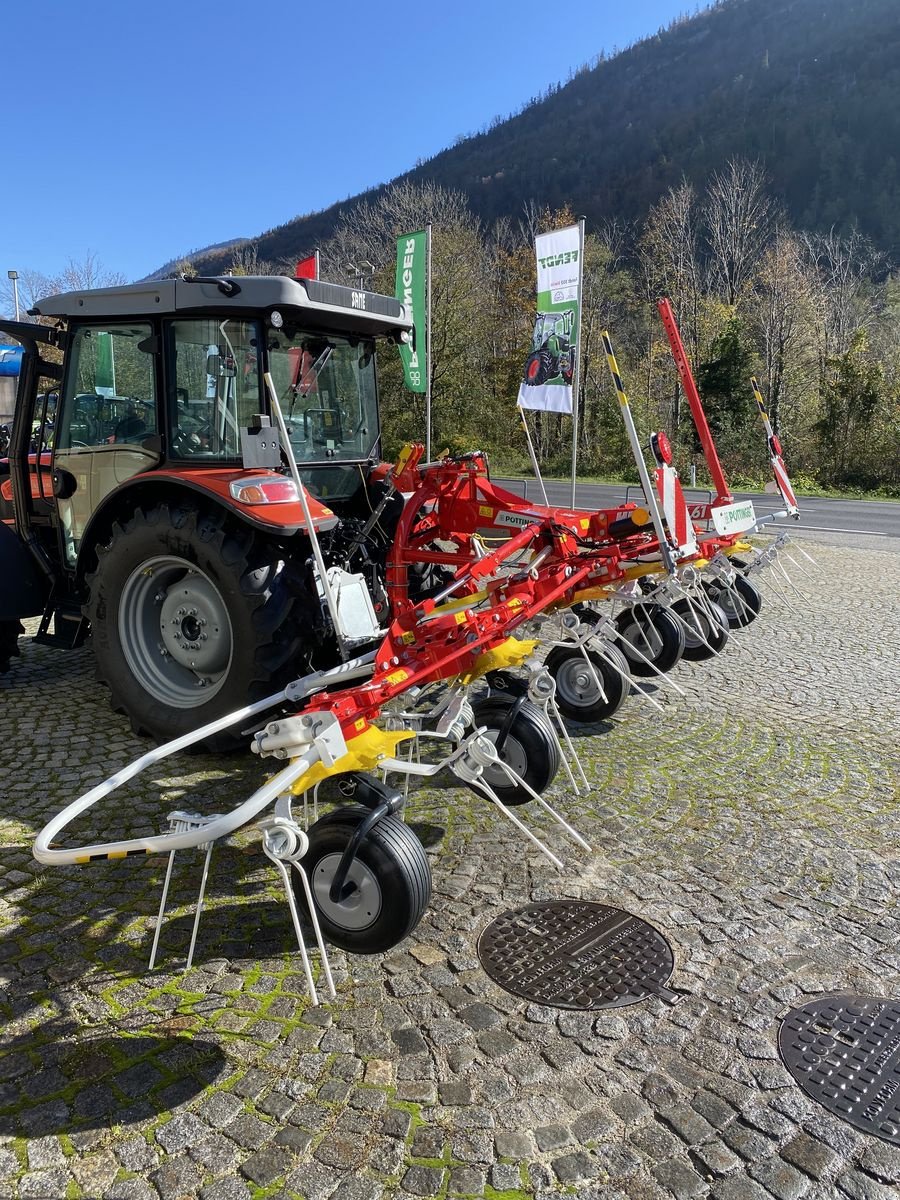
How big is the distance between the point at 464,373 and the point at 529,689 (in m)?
27.0

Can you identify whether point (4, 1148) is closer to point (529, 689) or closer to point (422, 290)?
point (529, 689)

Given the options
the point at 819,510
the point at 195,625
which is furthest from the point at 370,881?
the point at 819,510

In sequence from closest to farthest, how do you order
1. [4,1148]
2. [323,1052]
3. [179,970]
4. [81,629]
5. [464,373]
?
[4,1148] → [323,1052] → [179,970] → [81,629] → [464,373]

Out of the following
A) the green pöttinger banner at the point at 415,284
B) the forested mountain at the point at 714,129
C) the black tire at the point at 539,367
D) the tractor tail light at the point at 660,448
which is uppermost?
the forested mountain at the point at 714,129

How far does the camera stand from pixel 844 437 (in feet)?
90.5

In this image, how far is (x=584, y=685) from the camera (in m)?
4.86

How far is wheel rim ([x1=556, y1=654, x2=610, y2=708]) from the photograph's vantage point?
15.8 feet

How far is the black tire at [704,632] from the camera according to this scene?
5746 millimetres

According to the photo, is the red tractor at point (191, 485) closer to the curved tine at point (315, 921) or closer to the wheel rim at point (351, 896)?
the wheel rim at point (351, 896)

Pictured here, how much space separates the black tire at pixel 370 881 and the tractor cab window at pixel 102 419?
266 cm

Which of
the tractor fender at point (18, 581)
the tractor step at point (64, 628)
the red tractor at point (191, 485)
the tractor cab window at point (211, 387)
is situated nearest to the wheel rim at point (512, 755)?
the red tractor at point (191, 485)

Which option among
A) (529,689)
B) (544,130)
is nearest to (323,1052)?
(529,689)

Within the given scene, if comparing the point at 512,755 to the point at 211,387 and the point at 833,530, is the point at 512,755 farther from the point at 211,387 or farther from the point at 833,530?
the point at 833,530

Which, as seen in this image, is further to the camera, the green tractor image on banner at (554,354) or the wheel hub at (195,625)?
the green tractor image on banner at (554,354)
